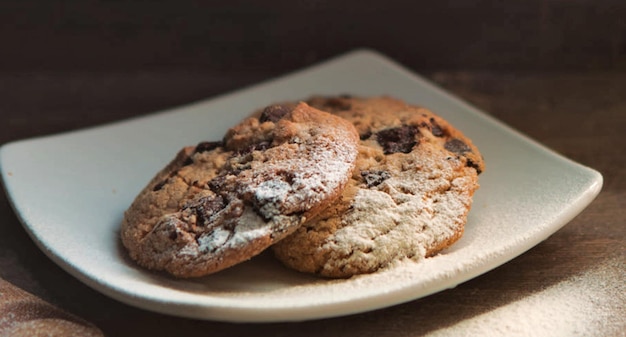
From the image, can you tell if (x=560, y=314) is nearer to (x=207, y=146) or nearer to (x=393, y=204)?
(x=393, y=204)

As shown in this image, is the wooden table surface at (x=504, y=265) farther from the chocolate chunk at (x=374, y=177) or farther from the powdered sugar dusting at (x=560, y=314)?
the chocolate chunk at (x=374, y=177)

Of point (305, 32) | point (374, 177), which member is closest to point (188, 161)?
point (374, 177)

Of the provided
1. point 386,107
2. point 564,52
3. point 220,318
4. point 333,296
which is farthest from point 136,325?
point 564,52

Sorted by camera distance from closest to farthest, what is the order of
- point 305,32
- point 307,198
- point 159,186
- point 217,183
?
point 307,198 < point 217,183 < point 159,186 < point 305,32

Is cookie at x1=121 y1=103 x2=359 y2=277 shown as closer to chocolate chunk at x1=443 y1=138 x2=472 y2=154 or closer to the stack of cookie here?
the stack of cookie

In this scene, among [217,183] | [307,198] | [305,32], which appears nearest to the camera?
[307,198]

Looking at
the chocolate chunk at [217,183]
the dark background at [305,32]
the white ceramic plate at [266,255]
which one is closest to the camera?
the white ceramic plate at [266,255]

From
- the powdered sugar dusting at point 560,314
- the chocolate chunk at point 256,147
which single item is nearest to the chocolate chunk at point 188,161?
the chocolate chunk at point 256,147
